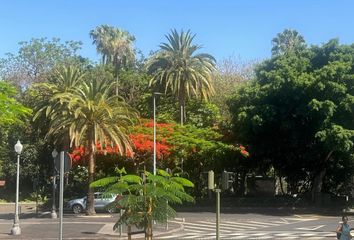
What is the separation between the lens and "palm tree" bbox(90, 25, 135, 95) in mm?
73500

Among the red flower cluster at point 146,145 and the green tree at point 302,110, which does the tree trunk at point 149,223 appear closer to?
the green tree at point 302,110

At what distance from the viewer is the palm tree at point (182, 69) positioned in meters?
54.0

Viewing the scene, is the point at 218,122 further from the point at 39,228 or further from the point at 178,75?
the point at 39,228

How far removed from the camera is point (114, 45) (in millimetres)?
73875

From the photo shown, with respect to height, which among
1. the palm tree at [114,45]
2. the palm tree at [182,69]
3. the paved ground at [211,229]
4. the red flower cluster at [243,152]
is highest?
the palm tree at [114,45]

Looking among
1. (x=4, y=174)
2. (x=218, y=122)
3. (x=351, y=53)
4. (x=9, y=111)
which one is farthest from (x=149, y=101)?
(x=9, y=111)

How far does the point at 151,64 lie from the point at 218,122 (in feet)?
29.8

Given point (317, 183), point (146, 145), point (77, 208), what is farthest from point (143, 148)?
point (317, 183)

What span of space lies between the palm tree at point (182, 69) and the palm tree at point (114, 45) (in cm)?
1678

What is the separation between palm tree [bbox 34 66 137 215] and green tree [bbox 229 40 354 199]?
10.0 metres

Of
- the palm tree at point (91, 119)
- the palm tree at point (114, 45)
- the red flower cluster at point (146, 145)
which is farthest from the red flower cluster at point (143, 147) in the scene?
the palm tree at point (114, 45)

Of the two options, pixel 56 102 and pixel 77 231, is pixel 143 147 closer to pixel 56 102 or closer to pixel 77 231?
pixel 56 102

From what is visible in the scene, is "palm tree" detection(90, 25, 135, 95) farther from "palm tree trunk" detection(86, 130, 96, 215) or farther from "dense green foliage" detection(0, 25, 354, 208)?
"palm tree trunk" detection(86, 130, 96, 215)

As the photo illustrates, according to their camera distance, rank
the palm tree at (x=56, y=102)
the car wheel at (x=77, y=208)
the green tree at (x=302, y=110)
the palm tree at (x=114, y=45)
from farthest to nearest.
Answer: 1. the palm tree at (x=114, y=45)
2. the car wheel at (x=77, y=208)
3. the green tree at (x=302, y=110)
4. the palm tree at (x=56, y=102)
